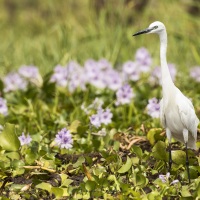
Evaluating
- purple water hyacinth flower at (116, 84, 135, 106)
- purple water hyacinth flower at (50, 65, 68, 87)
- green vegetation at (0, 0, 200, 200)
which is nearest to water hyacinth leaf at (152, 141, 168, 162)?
green vegetation at (0, 0, 200, 200)

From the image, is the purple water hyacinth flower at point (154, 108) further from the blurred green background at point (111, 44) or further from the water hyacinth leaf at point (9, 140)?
the blurred green background at point (111, 44)

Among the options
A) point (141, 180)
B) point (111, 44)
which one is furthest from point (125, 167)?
point (111, 44)

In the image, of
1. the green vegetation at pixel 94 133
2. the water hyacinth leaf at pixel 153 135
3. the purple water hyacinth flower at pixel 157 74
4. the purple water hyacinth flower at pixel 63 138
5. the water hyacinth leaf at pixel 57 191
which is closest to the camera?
the water hyacinth leaf at pixel 57 191

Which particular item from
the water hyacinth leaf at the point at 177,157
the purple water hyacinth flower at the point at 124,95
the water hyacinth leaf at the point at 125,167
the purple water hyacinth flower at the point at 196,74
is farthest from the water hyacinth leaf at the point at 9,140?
the purple water hyacinth flower at the point at 196,74

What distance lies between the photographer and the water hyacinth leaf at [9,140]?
3.82m

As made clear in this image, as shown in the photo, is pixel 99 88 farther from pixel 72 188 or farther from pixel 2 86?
pixel 72 188

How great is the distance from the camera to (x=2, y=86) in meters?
5.73

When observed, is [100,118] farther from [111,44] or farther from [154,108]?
[111,44]

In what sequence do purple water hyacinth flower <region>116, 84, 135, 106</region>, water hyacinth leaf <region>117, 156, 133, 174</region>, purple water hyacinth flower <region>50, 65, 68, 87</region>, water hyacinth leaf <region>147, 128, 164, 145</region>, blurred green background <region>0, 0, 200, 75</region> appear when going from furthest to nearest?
blurred green background <region>0, 0, 200, 75</region> < purple water hyacinth flower <region>50, 65, 68, 87</region> < purple water hyacinth flower <region>116, 84, 135, 106</region> < water hyacinth leaf <region>147, 128, 164, 145</region> < water hyacinth leaf <region>117, 156, 133, 174</region>

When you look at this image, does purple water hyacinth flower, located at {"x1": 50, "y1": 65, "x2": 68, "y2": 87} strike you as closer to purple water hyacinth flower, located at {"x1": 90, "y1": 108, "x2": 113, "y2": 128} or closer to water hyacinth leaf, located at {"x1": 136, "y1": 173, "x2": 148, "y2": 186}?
purple water hyacinth flower, located at {"x1": 90, "y1": 108, "x2": 113, "y2": 128}

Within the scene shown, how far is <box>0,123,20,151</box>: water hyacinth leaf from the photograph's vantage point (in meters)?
3.82

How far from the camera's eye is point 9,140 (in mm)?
3842

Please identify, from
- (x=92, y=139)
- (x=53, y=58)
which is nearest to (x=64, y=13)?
(x=53, y=58)

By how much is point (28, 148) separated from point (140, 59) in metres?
2.44
